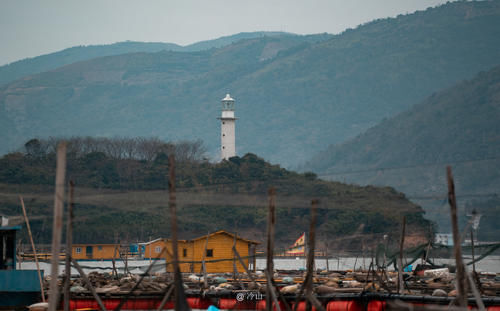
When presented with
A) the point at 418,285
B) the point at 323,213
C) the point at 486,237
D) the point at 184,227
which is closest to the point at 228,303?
the point at 418,285

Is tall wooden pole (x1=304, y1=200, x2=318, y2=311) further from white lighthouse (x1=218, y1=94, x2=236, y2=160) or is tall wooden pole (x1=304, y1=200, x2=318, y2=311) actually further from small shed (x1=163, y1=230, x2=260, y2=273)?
white lighthouse (x1=218, y1=94, x2=236, y2=160)

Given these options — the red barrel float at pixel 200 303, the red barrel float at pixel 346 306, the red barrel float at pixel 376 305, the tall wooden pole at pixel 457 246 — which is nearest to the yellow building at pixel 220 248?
the red barrel float at pixel 200 303

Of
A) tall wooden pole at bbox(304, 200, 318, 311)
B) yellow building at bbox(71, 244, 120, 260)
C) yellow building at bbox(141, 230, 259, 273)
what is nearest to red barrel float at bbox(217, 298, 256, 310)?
tall wooden pole at bbox(304, 200, 318, 311)

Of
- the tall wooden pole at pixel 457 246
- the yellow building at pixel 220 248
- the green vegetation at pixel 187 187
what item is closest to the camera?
the tall wooden pole at pixel 457 246

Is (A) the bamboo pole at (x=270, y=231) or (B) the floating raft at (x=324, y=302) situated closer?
(A) the bamboo pole at (x=270, y=231)

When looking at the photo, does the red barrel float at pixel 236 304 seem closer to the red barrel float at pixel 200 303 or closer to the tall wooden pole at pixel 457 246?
the red barrel float at pixel 200 303

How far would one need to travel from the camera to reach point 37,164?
369ft

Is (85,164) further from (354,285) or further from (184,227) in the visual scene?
(354,285)

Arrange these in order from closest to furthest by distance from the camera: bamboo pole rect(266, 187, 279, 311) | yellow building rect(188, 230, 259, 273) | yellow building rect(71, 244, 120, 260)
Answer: bamboo pole rect(266, 187, 279, 311)
yellow building rect(188, 230, 259, 273)
yellow building rect(71, 244, 120, 260)

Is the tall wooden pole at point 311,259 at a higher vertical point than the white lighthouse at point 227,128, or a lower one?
lower

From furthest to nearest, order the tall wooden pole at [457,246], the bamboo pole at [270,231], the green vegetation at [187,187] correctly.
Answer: the green vegetation at [187,187] < the bamboo pole at [270,231] < the tall wooden pole at [457,246]

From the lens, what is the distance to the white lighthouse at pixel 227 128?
123062 millimetres

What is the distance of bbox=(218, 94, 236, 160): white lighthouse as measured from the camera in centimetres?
12306

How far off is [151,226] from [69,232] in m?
74.4
